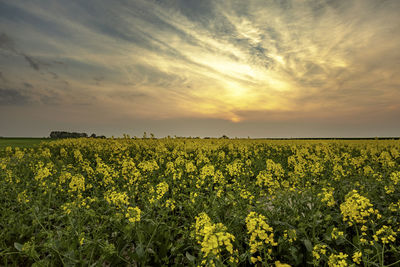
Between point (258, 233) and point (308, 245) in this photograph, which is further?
point (308, 245)

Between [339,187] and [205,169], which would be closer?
[205,169]

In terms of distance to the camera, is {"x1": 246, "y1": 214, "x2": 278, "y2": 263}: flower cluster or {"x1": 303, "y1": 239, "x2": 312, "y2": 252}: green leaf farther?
{"x1": 303, "y1": 239, "x2": 312, "y2": 252}: green leaf

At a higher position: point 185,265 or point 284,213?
point 284,213

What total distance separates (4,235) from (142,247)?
12.5 feet

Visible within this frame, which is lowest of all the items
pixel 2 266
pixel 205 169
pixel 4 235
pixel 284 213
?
pixel 2 266

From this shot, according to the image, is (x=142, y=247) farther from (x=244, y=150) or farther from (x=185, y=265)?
(x=244, y=150)

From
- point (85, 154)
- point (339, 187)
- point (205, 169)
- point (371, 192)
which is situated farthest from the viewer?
point (85, 154)

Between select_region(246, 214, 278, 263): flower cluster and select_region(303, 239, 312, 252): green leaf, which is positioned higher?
select_region(246, 214, 278, 263): flower cluster

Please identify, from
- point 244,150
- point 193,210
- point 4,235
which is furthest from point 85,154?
point 193,210

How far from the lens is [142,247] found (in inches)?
147

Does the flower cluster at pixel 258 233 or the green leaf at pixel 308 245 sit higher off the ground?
the flower cluster at pixel 258 233

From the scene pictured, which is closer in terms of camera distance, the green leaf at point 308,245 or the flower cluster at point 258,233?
the flower cluster at point 258,233

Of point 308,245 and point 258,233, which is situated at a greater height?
point 258,233

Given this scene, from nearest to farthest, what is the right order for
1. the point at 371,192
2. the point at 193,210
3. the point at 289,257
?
the point at 289,257
the point at 193,210
the point at 371,192
